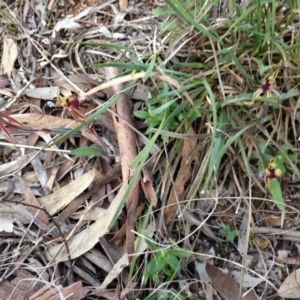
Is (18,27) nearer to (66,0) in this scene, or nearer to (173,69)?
(66,0)

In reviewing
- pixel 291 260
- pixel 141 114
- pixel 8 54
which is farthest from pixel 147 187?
pixel 8 54

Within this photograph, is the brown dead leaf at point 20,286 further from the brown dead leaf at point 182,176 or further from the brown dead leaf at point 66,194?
the brown dead leaf at point 182,176

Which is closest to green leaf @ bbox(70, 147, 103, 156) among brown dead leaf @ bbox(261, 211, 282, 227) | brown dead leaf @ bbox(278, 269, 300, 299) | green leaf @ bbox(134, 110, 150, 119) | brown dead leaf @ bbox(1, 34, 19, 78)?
green leaf @ bbox(134, 110, 150, 119)

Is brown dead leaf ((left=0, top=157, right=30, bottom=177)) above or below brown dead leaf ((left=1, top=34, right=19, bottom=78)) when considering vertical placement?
below

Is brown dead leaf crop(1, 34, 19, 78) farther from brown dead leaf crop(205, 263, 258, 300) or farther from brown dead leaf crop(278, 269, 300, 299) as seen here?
brown dead leaf crop(278, 269, 300, 299)

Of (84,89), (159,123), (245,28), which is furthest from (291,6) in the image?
(84,89)

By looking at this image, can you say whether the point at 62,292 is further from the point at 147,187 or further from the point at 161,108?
the point at 161,108
